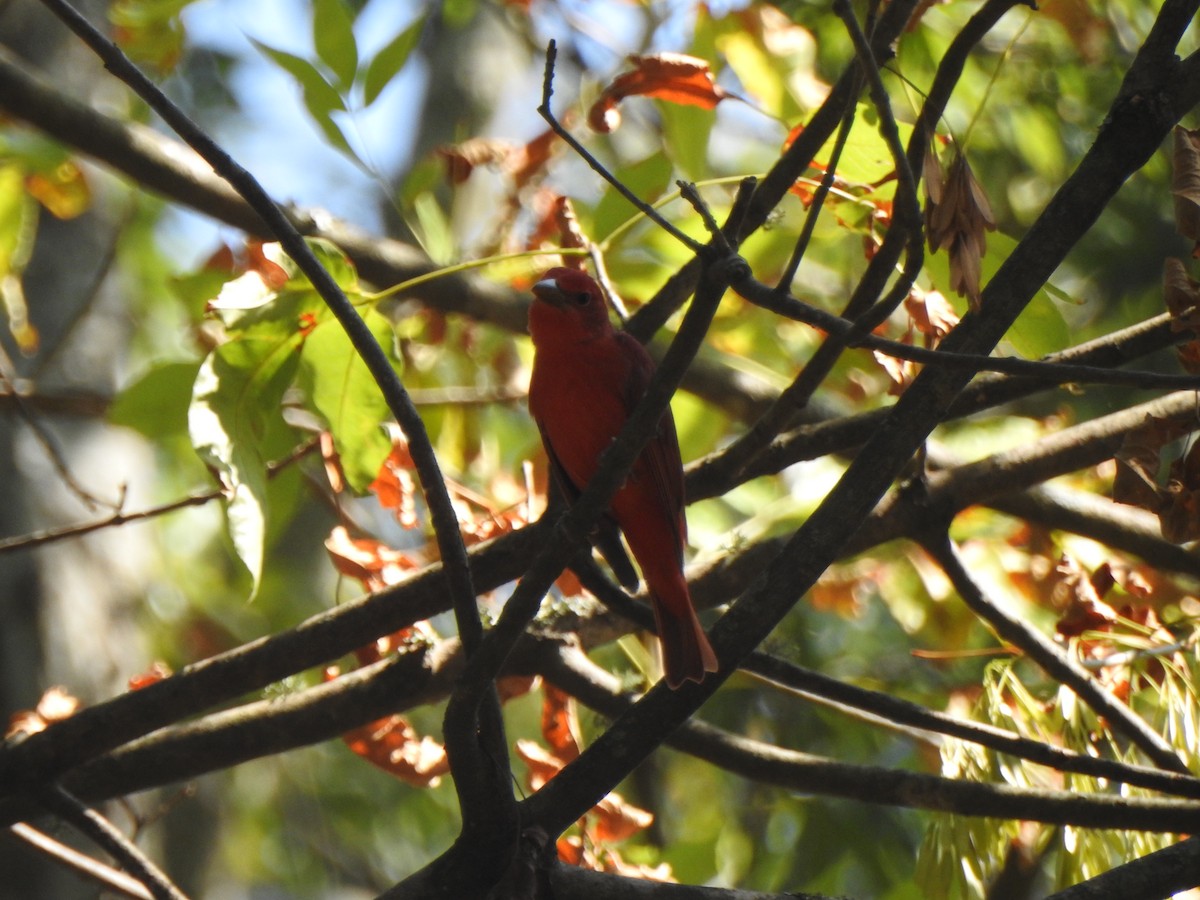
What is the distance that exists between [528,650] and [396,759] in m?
0.46

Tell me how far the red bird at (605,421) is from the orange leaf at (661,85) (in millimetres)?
465

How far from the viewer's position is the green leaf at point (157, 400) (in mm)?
2961

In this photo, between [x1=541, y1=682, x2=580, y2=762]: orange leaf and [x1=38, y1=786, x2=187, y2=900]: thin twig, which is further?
[x1=541, y1=682, x2=580, y2=762]: orange leaf

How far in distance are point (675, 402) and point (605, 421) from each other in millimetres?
805

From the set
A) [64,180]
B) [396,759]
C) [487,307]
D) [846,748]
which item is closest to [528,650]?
[396,759]

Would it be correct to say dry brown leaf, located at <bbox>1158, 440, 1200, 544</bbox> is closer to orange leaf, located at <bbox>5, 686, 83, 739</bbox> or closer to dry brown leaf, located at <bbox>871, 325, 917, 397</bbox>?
dry brown leaf, located at <bbox>871, 325, 917, 397</bbox>

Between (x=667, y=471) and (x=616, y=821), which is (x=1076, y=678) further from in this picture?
(x=616, y=821)

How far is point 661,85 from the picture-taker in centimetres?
302

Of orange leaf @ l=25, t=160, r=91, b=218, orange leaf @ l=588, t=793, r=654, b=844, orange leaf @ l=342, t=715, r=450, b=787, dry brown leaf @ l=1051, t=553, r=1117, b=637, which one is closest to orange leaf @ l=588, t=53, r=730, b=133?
dry brown leaf @ l=1051, t=553, r=1117, b=637

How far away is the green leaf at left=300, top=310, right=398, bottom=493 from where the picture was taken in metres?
2.67

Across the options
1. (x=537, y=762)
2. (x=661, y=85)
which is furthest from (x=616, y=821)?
(x=661, y=85)

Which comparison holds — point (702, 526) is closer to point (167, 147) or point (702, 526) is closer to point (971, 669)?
point (971, 669)

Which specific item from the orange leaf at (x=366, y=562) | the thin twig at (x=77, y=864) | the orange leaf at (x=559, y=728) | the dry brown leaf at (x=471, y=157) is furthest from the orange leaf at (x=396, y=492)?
the dry brown leaf at (x=471, y=157)

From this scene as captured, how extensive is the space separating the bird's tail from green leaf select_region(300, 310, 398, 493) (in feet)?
2.32
